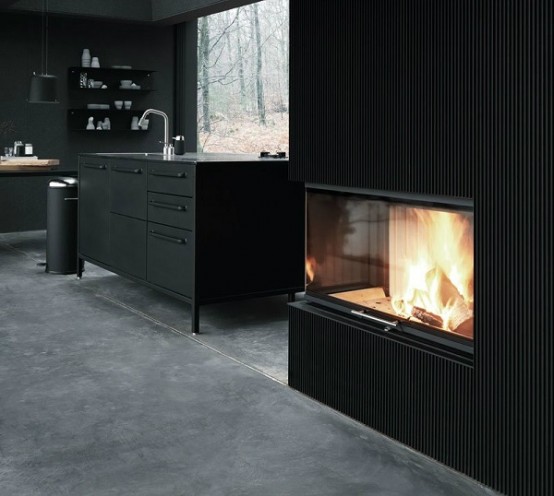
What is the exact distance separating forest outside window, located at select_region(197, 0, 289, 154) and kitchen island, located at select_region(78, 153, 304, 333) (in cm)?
372

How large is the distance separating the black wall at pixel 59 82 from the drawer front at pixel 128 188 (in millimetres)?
3730

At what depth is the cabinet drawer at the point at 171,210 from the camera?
4406mm

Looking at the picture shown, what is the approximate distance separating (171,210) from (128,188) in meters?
0.68

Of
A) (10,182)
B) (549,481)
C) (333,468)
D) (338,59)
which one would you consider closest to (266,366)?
(333,468)

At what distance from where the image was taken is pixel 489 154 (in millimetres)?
2387

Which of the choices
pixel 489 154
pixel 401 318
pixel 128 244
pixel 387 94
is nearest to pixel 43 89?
pixel 128 244

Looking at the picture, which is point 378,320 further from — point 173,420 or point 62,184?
point 62,184

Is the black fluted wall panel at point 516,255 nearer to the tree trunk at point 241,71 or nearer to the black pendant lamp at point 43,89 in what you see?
the black pendant lamp at point 43,89

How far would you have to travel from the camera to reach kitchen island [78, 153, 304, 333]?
4387mm

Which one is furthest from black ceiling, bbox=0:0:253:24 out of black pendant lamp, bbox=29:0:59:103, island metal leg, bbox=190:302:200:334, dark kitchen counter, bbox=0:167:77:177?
island metal leg, bbox=190:302:200:334

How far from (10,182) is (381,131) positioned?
264 inches

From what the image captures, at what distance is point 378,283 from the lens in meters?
3.04

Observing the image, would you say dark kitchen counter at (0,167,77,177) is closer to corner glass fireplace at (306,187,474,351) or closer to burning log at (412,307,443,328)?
corner glass fireplace at (306,187,474,351)

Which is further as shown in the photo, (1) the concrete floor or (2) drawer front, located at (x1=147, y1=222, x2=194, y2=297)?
(2) drawer front, located at (x1=147, y1=222, x2=194, y2=297)
